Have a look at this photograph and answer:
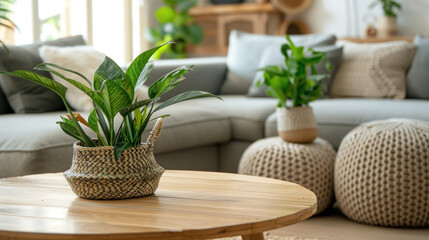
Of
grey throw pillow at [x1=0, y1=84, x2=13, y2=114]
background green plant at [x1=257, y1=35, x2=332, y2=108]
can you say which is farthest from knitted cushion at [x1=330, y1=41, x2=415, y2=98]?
grey throw pillow at [x1=0, y1=84, x2=13, y2=114]

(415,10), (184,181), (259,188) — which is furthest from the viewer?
(415,10)

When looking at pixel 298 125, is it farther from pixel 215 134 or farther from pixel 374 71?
pixel 374 71

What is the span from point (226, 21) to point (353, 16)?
1184 millimetres

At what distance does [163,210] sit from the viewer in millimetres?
1345

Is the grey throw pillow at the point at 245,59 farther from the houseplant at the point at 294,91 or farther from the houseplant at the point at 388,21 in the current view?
the houseplant at the point at 388,21

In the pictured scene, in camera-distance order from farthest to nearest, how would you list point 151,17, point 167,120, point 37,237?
point 151,17, point 167,120, point 37,237

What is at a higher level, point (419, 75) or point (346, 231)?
point (419, 75)

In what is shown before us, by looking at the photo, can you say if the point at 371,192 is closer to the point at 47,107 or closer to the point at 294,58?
the point at 294,58

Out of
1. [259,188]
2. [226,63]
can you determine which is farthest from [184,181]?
[226,63]

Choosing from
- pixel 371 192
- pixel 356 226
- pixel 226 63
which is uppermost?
pixel 226 63

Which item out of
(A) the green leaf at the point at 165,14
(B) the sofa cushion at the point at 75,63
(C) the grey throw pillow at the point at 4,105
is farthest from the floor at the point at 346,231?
(A) the green leaf at the point at 165,14

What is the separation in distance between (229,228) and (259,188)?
38 centimetres

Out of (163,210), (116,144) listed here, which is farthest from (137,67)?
(163,210)

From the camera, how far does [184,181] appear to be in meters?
1.68
